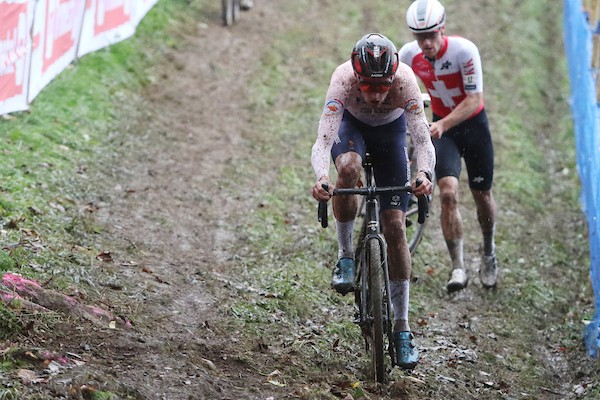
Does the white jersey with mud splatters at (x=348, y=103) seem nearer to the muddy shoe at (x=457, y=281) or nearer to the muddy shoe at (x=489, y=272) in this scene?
the muddy shoe at (x=457, y=281)

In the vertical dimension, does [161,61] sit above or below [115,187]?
above

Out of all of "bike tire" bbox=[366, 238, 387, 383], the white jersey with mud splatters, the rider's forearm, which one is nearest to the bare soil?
"bike tire" bbox=[366, 238, 387, 383]

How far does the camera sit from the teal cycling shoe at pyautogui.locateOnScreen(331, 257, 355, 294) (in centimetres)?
623

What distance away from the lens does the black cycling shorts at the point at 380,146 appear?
6203 millimetres

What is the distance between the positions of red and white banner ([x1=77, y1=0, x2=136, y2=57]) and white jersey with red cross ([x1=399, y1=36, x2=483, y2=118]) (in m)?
5.83

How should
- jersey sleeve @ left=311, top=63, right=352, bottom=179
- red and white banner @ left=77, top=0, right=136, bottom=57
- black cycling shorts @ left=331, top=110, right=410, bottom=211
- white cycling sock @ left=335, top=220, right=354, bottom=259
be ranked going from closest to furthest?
jersey sleeve @ left=311, top=63, right=352, bottom=179
black cycling shorts @ left=331, top=110, right=410, bottom=211
white cycling sock @ left=335, top=220, right=354, bottom=259
red and white banner @ left=77, top=0, right=136, bottom=57

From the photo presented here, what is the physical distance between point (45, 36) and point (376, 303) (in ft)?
21.5

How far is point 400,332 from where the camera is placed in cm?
596

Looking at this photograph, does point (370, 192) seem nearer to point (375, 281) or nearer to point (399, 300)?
point (375, 281)

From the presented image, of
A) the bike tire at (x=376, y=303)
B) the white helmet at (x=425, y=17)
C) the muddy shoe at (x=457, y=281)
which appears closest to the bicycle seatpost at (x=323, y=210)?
the bike tire at (x=376, y=303)

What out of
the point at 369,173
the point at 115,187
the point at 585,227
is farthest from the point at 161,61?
the point at 369,173

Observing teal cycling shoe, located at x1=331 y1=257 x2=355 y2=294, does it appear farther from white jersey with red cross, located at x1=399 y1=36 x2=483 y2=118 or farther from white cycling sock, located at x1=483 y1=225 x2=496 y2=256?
white cycling sock, located at x1=483 y1=225 x2=496 y2=256

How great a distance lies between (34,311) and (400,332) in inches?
95.3

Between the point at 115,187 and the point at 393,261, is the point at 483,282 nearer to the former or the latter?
the point at 393,261
